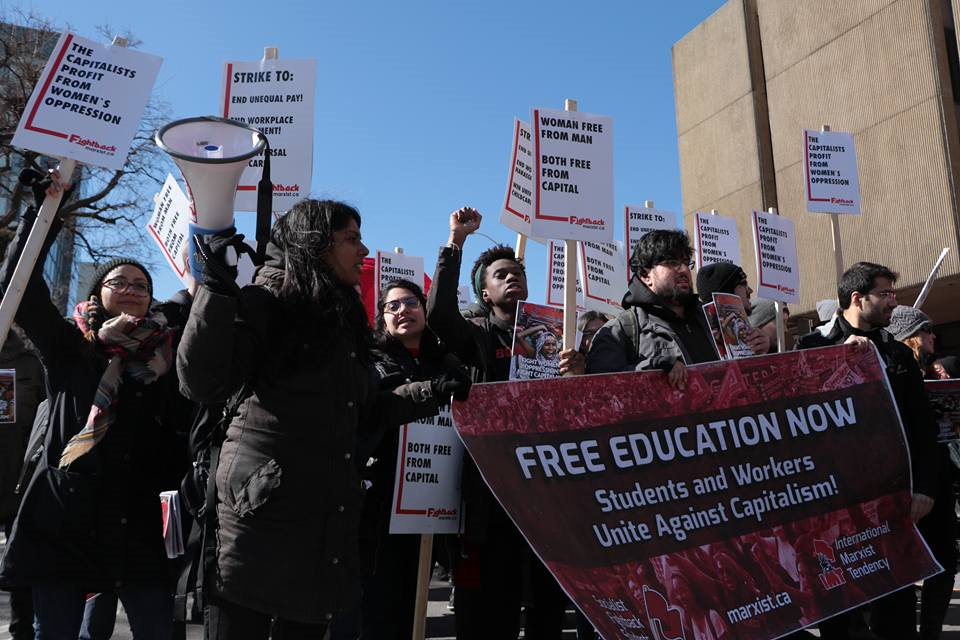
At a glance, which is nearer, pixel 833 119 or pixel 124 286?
pixel 124 286

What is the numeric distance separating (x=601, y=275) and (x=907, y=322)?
2392mm

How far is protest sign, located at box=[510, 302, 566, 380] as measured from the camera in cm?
362

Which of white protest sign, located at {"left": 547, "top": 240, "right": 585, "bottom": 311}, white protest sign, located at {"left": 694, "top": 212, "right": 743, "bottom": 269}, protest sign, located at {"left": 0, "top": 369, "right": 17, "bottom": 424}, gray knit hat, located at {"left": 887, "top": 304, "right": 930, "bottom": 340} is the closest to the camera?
gray knit hat, located at {"left": 887, "top": 304, "right": 930, "bottom": 340}

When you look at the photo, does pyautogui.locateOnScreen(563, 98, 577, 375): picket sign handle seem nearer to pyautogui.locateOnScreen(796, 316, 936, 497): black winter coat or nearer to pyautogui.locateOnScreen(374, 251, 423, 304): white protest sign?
pyautogui.locateOnScreen(796, 316, 936, 497): black winter coat

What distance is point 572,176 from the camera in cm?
430

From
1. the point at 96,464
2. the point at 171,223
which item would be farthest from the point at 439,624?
the point at 96,464

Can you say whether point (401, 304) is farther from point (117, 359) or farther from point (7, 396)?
point (7, 396)

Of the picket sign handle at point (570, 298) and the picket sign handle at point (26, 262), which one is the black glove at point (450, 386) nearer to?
the picket sign handle at point (570, 298)

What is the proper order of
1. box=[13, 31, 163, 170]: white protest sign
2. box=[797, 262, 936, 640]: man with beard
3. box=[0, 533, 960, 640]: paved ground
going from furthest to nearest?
box=[0, 533, 960, 640]: paved ground
box=[797, 262, 936, 640]: man with beard
box=[13, 31, 163, 170]: white protest sign

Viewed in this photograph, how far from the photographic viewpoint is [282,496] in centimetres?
208

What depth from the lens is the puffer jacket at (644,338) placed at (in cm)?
368

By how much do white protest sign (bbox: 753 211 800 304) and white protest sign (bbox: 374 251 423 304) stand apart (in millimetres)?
2615

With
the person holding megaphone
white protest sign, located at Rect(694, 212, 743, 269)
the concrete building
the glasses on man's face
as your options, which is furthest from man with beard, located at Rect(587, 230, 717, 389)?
the concrete building

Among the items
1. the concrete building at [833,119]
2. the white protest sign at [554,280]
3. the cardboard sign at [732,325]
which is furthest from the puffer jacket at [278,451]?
the concrete building at [833,119]
